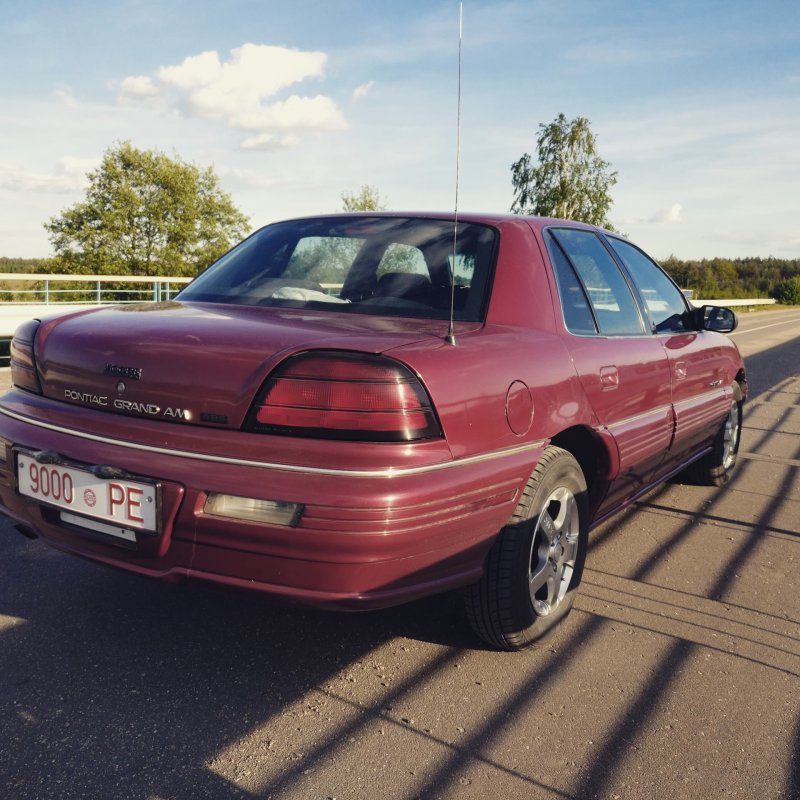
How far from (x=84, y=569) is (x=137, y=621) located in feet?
2.25

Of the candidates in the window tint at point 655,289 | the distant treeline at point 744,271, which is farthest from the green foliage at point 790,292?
the window tint at point 655,289

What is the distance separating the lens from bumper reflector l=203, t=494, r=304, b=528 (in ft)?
7.31


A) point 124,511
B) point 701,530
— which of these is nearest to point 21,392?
point 124,511

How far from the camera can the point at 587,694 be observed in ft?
8.51

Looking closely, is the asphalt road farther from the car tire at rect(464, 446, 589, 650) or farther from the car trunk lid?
the car trunk lid

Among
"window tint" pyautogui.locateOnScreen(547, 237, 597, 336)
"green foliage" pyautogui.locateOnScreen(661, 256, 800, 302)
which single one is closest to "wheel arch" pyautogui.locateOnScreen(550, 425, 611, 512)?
"window tint" pyautogui.locateOnScreen(547, 237, 597, 336)

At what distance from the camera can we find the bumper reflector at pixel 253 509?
2229 mm

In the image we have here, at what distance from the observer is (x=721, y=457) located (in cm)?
532

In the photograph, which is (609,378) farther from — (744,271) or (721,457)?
(744,271)

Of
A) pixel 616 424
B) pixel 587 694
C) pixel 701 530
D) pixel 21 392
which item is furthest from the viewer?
pixel 701 530

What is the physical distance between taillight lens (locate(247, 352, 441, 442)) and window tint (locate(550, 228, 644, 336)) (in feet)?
4.10

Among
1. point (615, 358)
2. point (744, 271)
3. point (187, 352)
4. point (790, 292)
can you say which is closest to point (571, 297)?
point (615, 358)

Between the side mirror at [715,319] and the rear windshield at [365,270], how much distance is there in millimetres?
2179

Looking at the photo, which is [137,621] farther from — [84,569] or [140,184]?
[140,184]
